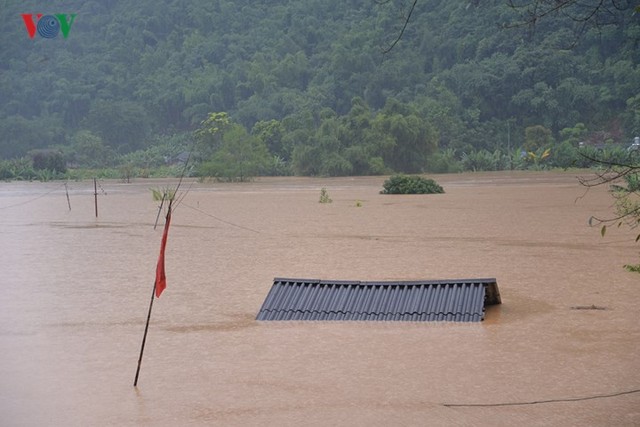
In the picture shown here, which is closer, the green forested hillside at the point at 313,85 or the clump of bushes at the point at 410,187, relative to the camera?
the clump of bushes at the point at 410,187

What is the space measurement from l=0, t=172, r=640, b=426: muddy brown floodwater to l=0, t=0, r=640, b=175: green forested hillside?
23.3 m

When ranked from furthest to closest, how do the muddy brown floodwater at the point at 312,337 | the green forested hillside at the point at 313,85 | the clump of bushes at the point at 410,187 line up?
the green forested hillside at the point at 313,85 → the clump of bushes at the point at 410,187 → the muddy brown floodwater at the point at 312,337

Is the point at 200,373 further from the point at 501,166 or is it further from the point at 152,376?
the point at 501,166

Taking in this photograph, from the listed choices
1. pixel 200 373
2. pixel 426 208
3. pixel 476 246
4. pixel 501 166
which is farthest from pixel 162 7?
pixel 200 373

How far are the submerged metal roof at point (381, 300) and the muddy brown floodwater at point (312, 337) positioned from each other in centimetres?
18

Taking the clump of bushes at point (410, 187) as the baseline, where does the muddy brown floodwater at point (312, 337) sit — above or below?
above

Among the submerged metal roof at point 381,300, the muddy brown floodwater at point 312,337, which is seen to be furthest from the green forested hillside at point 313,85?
the submerged metal roof at point 381,300

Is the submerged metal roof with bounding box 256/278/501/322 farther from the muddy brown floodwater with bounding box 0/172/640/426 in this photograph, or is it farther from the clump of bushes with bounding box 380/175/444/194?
the clump of bushes with bounding box 380/175/444/194

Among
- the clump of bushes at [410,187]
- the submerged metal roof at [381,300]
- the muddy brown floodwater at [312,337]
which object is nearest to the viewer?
the muddy brown floodwater at [312,337]

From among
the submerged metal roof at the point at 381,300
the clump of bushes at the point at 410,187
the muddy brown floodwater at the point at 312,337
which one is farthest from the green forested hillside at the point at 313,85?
the submerged metal roof at the point at 381,300

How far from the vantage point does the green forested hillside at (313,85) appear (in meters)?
45.7

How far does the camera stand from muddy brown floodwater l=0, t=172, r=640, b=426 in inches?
227

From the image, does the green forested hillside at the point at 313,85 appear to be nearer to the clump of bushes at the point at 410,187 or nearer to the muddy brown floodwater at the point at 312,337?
the clump of bushes at the point at 410,187

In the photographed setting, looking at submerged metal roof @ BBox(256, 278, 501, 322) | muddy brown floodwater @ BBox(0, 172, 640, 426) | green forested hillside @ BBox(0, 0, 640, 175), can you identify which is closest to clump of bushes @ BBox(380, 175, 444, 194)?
green forested hillside @ BBox(0, 0, 640, 175)
